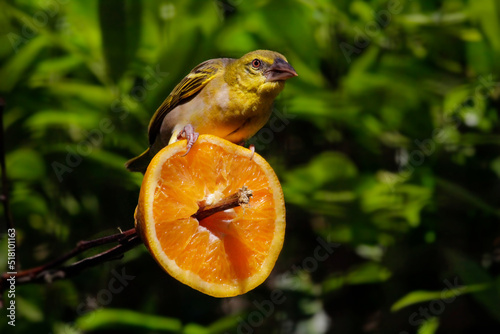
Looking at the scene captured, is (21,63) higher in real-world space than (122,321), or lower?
higher

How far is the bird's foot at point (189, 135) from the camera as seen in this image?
570 millimetres

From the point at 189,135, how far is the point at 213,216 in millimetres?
93

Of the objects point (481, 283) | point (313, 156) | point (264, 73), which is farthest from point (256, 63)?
point (481, 283)

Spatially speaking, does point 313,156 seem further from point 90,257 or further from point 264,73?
point 90,257

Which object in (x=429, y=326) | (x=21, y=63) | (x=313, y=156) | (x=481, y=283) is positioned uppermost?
(x=21, y=63)

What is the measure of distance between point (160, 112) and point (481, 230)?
863 millimetres

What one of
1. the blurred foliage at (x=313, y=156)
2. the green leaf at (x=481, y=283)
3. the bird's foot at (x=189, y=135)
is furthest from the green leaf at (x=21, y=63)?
the green leaf at (x=481, y=283)

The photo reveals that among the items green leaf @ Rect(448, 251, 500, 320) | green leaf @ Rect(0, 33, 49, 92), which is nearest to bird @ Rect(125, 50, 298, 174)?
green leaf @ Rect(0, 33, 49, 92)

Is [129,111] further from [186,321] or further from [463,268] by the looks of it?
[463,268]

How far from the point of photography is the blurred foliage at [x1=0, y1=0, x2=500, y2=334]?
102 cm

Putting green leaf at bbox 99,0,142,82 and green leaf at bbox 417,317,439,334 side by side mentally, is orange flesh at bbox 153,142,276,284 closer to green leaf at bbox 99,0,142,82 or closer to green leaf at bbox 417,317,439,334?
green leaf at bbox 99,0,142,82

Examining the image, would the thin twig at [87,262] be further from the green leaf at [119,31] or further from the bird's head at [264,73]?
the green leaf at [119,31]

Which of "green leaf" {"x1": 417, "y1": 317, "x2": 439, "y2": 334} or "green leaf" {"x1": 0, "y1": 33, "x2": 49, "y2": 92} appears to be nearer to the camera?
"green leaf" {"x1": 0, "y1": 33, "x2": 49, "y2": 92}

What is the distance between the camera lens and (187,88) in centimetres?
70
